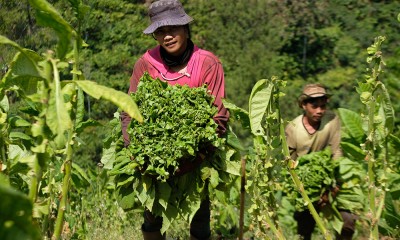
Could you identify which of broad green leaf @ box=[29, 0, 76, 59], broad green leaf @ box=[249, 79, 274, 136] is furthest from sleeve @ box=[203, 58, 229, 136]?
broad green leaf @ box=[29, 0, 76, 59]

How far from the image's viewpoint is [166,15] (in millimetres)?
4055

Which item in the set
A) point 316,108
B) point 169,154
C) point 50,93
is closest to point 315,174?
point 316,108

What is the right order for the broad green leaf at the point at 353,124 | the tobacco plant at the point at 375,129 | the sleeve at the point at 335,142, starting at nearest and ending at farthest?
the tobacco plant at the point at 375,129 → the broad green leaf at the point at 353,124 → the sleeve at the point at 335,142

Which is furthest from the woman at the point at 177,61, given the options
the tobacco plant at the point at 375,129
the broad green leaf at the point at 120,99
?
the broad green leaf at the point at 120,99

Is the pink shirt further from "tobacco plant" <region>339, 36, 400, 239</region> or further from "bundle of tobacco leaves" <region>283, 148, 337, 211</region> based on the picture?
"bundle of tobacco leaves" <region>283, 148, 337, 211</region>

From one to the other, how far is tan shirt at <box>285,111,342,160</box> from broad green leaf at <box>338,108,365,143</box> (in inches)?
12.8

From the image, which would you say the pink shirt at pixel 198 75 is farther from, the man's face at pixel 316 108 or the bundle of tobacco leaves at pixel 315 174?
the man's face at pixel 316 108

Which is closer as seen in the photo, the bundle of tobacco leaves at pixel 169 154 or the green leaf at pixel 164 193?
the bundle of tobacco leaves at pixel 169 154

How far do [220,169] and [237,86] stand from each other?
7.00 metres

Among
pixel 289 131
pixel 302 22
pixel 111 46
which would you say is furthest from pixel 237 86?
pixel 289 131

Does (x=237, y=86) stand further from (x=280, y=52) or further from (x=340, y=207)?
(x=340, y=207)

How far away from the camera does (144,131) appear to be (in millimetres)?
3777

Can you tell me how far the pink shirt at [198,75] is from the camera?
13.2ft

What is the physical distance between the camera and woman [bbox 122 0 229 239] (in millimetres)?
4023
